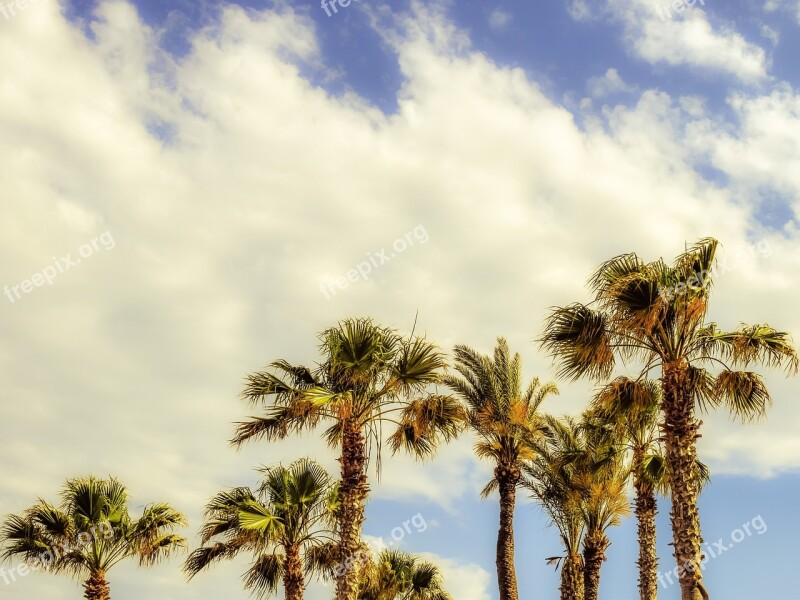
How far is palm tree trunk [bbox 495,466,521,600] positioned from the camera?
29.4 metres

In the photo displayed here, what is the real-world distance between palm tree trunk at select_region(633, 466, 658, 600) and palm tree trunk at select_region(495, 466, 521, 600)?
5.01 metres

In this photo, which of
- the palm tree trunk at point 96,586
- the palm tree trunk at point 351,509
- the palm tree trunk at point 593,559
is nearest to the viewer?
the palm tree trunk at point 351,509

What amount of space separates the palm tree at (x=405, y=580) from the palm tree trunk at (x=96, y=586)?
11.0 meters

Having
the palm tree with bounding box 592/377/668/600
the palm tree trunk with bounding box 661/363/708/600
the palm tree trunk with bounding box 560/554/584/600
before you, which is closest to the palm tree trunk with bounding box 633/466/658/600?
the palm tree with bounding box 592/377/668/600

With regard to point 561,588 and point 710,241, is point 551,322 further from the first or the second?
point 561,588

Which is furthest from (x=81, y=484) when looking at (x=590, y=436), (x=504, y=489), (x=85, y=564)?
(x=590, y=436)

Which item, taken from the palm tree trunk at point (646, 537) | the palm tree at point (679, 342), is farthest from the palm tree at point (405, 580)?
the palm tree at point (679, 342)

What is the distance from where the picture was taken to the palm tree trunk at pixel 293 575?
2481 centimetres

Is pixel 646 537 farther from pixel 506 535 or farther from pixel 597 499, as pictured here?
pixel 506 535

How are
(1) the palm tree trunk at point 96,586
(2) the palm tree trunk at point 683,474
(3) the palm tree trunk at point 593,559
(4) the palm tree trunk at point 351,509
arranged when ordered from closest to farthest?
(2) the palm tree trunk at point 683,474 < (4) the palm tree trunk at point 351,509 < (1) the palm tree trunk at point 96,586 < (3) the palm tree trunk at point 593,559

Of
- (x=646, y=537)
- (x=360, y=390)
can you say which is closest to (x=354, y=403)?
(x=360, y=390)

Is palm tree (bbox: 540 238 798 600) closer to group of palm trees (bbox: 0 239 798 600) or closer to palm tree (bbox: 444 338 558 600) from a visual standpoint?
group of palm trees (bbox: 0 239 798 600)

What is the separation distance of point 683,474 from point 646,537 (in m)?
10.8

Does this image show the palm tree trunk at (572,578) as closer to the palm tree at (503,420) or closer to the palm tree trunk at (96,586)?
the palm tree at (503,420)
